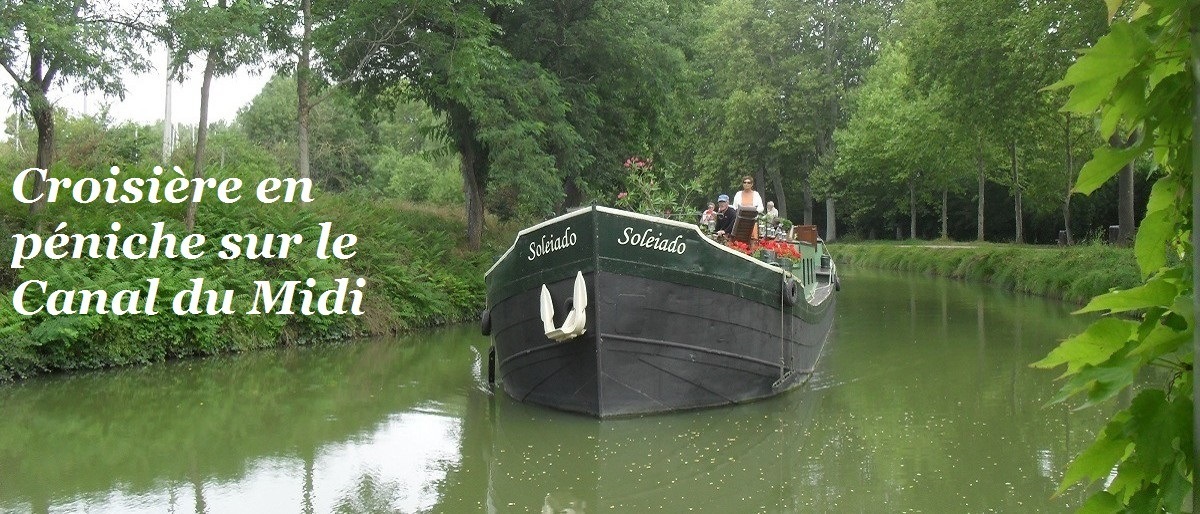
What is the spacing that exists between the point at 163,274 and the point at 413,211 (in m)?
11.1

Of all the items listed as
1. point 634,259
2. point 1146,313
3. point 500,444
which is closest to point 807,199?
point 634,259

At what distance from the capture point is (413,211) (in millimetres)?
26484

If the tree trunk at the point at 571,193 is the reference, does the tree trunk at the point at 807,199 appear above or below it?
above

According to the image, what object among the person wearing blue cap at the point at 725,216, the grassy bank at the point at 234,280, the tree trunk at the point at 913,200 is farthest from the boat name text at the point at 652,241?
the tree trunk at the point at 913,200

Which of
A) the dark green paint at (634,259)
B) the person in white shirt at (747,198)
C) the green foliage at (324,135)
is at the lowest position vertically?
the dark green paint at (634,259)

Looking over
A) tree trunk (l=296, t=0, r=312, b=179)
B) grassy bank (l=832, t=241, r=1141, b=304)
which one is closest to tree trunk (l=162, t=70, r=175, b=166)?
tree trunk (l=296, t=0, r=312, b=179)

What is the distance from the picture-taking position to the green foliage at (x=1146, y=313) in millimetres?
1473

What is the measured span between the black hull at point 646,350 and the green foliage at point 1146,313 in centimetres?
878

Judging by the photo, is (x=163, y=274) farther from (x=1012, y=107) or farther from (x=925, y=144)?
(x=925, y=144)

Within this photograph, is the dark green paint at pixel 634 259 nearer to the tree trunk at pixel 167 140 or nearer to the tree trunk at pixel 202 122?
the tree trunk at pixel 202 122

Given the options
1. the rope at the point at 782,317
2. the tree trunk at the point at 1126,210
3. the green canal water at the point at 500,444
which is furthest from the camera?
the tree trunk at the point at 1126,210

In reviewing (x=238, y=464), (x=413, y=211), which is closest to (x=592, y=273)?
(x=238, y=464)

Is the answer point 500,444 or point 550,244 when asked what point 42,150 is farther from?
point 500,444

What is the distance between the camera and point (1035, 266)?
26.4 meters
